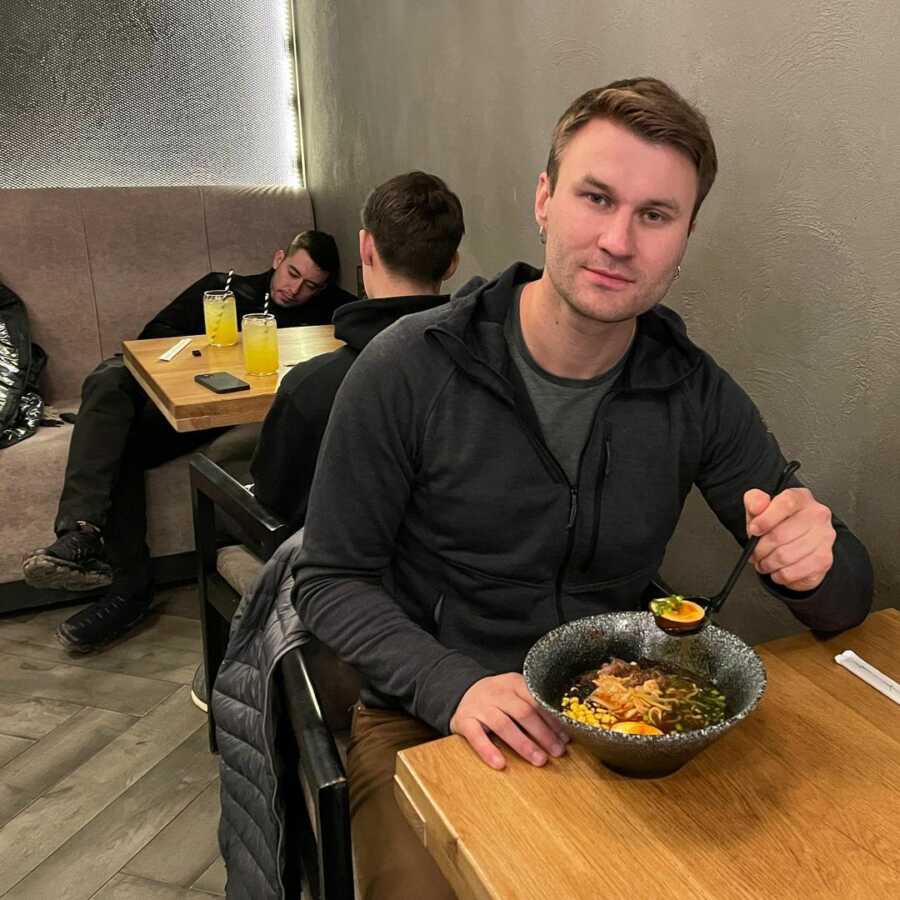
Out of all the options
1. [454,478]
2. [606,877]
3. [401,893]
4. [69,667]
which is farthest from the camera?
[69,667]

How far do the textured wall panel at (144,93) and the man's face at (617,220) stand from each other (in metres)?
2.84

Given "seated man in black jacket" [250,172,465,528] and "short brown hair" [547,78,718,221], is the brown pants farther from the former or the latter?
"short brown hair" [547,78,718,221]

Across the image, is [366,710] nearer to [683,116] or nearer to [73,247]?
[683,116]

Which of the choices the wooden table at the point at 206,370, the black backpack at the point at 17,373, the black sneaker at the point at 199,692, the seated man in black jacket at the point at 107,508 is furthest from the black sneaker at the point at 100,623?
the wooden table at the point at 206,370

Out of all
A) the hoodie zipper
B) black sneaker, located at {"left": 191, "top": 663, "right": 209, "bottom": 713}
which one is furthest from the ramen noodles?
black sneaker, located at {"left": 191, "top": 663, "right": 209, "bottom": 713}

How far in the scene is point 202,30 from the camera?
3.39 m

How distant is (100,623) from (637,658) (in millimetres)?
1959

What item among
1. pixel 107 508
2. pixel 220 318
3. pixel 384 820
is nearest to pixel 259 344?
pixel 220 318

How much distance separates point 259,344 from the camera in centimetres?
217

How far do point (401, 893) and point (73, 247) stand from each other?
2832 mm

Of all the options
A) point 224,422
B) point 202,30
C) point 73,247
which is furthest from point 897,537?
point 202,30

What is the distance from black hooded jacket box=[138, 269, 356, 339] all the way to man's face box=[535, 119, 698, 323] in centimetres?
213

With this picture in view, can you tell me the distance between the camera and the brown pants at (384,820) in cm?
95

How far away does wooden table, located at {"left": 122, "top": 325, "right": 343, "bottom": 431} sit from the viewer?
1.96m
